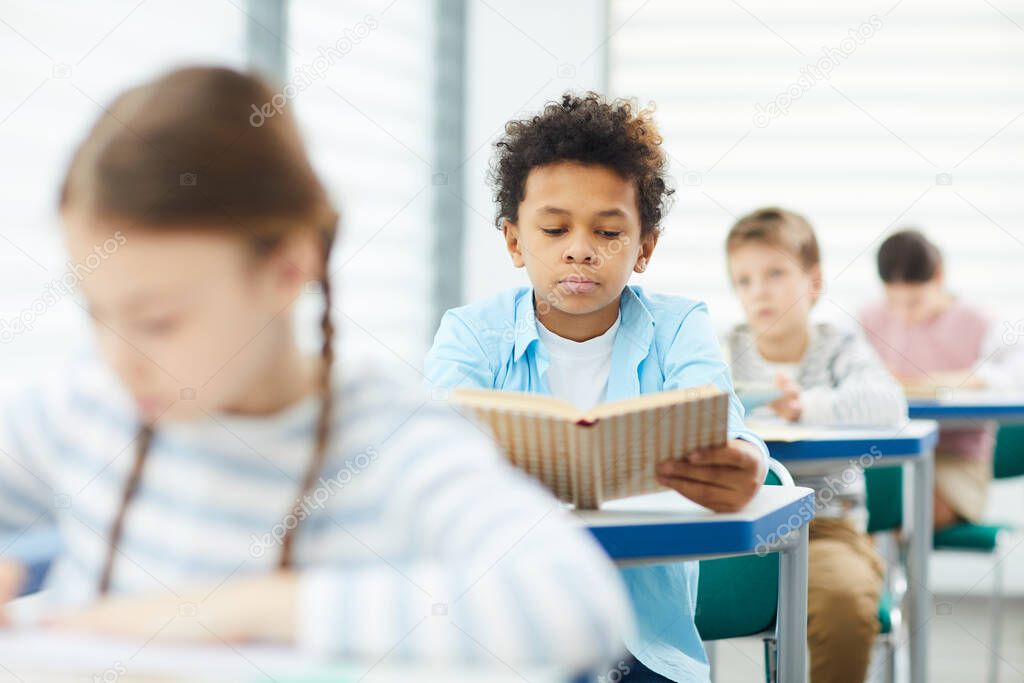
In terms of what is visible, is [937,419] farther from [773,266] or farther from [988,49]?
[988,49]

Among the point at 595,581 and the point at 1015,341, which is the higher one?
the point at 1015,341

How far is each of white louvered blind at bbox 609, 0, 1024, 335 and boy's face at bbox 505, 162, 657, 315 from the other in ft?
10.3

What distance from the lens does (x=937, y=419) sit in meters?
3.17

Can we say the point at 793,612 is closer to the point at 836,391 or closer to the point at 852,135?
the point at 836,391

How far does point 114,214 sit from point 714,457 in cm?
76

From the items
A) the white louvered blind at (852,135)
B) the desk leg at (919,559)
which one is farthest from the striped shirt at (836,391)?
the white louvered blind at (852,135)

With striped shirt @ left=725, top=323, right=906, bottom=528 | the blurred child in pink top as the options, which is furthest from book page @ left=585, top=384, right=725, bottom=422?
the blurred child in pink top

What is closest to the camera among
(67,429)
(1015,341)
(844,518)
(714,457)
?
(67,429)

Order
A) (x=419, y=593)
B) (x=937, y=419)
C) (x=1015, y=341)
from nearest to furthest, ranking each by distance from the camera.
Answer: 1. (x=419, y=593)
2. (x=937, y=419)
3. (x=1015, y=341)

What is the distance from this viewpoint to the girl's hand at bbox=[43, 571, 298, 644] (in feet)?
2.27

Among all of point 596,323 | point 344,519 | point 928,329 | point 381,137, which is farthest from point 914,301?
point 344,519

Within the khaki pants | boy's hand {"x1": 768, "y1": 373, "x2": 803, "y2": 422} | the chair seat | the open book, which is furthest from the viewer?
the chair seat

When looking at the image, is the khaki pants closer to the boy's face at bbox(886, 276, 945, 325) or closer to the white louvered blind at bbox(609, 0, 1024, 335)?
the boy's face at bbox(886, 276, 945, 325)

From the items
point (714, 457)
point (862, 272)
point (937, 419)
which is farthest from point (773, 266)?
point (862, 272)
